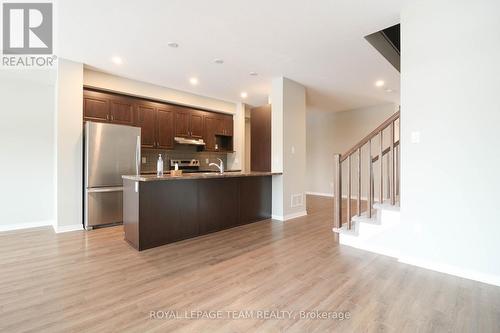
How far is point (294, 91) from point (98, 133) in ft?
12.5

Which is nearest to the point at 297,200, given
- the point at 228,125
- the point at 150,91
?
the point at 228,125

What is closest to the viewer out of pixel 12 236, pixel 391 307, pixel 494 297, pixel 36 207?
pixel 391 307

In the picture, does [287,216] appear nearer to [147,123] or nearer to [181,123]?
[181,123]

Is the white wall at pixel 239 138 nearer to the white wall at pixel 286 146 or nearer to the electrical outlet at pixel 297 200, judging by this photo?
the white wall at pixel 286 146

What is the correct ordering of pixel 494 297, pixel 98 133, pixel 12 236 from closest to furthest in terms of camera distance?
1. pixel 494 297
2. pixel 12 236
3. pixel 98 133

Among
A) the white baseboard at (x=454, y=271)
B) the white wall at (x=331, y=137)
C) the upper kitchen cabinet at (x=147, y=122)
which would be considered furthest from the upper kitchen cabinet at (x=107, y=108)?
the white wall at (x=331, y=137)

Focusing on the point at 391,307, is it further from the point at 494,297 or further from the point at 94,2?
the point at 94,2

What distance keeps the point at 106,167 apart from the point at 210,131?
289 centimetres

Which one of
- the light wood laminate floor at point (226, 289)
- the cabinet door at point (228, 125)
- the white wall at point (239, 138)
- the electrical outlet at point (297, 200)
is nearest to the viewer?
the light wood laminate floor at point (226, 289)

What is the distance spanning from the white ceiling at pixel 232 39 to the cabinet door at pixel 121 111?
22.0 inches

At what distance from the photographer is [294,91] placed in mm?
5027

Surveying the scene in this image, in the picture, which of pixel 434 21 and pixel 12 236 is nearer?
pixel 434 21

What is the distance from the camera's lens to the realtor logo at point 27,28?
2660 mm

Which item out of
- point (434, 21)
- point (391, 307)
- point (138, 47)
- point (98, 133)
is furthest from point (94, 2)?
point (391, 307)
